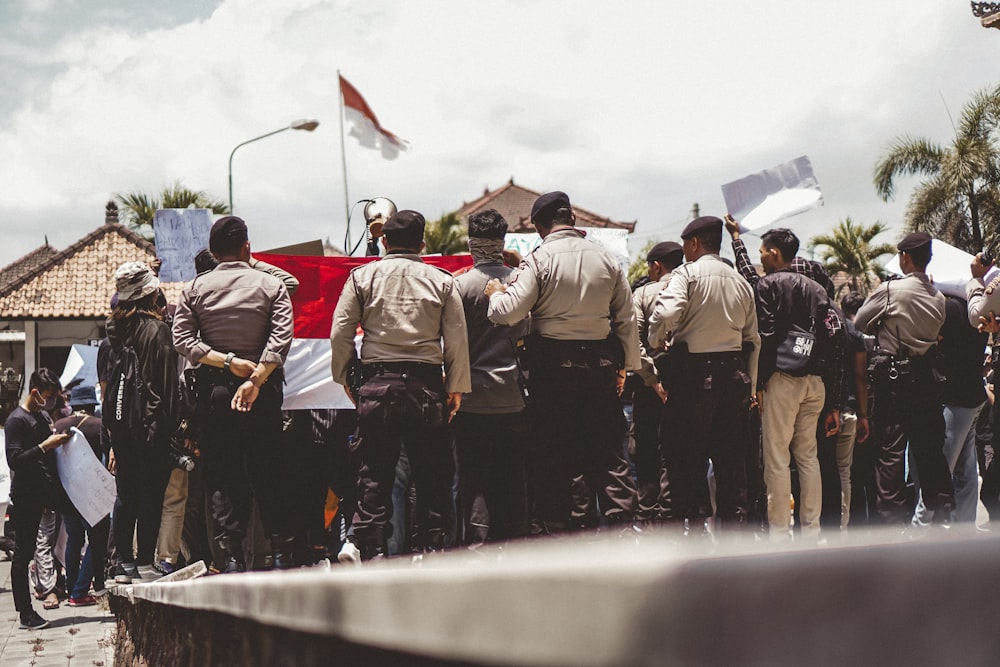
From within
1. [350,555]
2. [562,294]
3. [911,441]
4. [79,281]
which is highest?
[79,281]

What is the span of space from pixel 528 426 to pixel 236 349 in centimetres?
161

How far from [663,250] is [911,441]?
2.05 m

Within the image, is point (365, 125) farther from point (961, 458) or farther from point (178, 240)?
point (961, 458)

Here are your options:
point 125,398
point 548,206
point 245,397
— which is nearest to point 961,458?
point 548,206

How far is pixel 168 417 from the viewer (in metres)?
5.25

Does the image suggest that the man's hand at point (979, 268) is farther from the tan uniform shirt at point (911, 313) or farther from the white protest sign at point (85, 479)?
the white protest sign at point (85, 479)

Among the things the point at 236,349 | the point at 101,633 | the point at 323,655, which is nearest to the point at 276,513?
the point at 236,349

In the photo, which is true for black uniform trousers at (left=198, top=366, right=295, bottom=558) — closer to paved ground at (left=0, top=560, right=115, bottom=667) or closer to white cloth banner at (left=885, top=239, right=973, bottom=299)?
paved ground at (left=0, top=560, right=115, bottom=667)

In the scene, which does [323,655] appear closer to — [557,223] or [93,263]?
[557,223]

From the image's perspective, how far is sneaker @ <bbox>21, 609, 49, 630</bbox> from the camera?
6.21 metres

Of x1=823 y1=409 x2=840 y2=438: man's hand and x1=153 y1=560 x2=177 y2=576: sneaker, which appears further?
x1=823 y1=409 x2=840 y2=438: man's hand

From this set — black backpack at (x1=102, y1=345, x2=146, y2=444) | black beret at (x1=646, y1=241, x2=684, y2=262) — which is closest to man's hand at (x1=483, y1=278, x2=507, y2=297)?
black beret at (x1=646, y1=241, x2=684, y2=262)

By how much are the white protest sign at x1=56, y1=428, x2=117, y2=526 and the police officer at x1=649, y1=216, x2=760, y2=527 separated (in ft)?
13.0

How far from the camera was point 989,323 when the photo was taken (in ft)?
19.1
